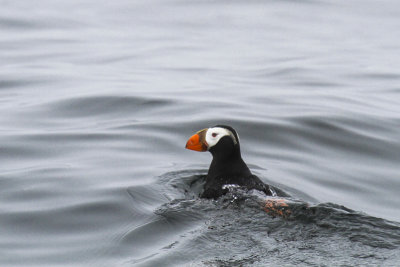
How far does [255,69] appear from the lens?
52.5 feet

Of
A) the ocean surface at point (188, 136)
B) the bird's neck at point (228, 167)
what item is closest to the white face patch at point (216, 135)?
the bird's neck at point (228, 167)

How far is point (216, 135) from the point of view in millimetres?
8234

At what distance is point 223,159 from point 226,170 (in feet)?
0.44

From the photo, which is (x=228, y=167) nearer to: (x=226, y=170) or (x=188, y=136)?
(x=226, y=170)

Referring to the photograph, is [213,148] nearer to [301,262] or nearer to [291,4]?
[301,262]

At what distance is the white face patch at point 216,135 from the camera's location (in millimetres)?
8211

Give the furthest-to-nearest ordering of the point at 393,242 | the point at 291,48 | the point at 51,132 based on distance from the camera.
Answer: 1. the point at 291,48
2. the point at 51,132
3. the point at 393,242

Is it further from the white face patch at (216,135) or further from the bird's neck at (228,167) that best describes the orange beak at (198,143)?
the bird's neck at (228,167)

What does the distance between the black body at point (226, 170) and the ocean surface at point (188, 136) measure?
27 cm

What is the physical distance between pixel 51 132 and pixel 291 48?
30.6ft

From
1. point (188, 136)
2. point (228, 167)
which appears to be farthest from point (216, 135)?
point (188, 136)

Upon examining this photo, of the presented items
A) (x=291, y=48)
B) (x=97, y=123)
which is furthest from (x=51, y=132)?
(x=291, y=48)

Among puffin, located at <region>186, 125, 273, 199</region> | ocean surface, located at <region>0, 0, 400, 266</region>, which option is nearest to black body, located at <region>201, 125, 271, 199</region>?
puffin, located at <region>186, 125, 273, 199</region>

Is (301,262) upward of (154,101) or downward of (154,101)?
downward
